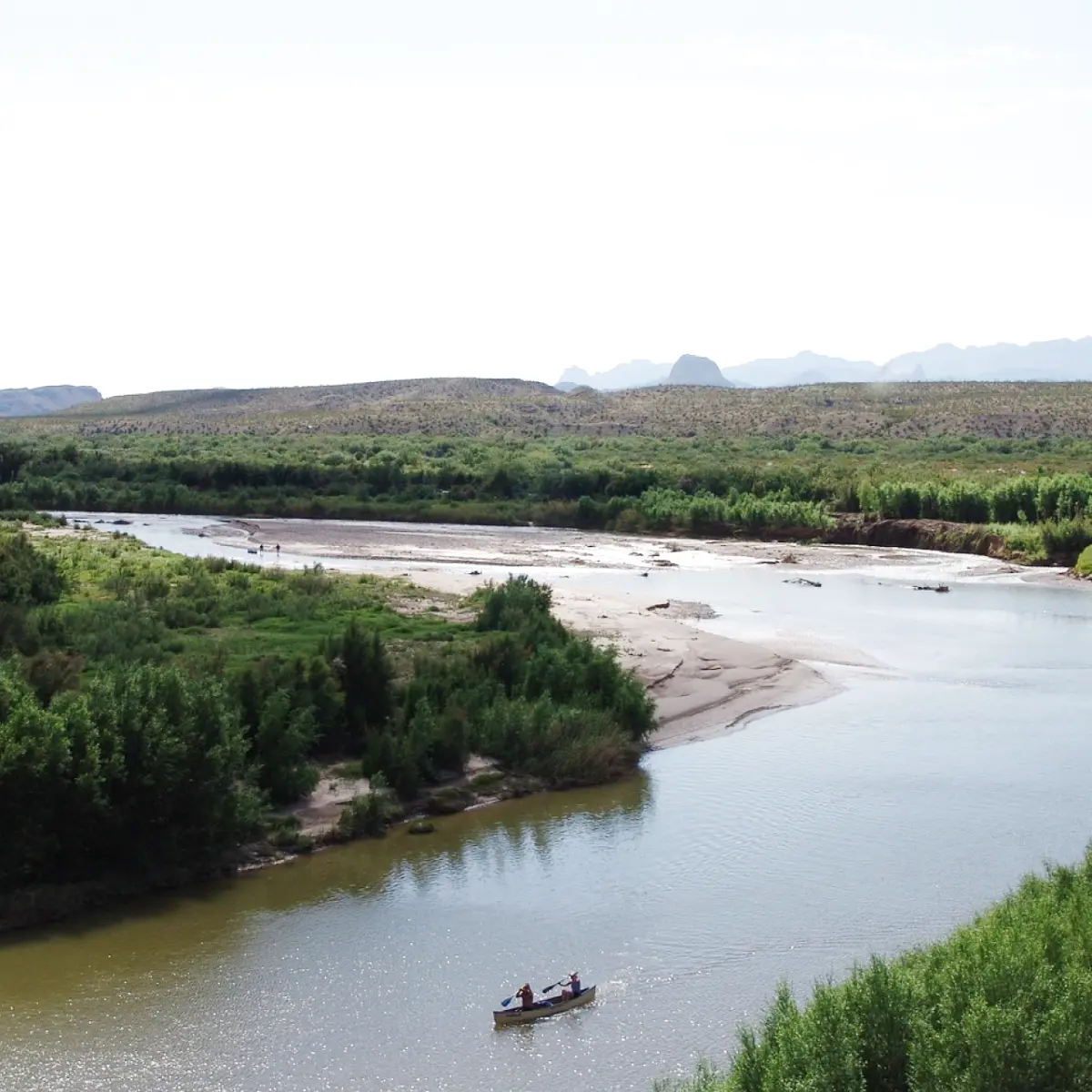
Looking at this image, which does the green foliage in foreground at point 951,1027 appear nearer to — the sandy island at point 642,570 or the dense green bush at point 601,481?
the sandy island at point 642,570

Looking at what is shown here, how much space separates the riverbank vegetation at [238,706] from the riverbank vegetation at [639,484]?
116ft

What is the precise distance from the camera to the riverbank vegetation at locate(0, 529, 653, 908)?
71.1ft

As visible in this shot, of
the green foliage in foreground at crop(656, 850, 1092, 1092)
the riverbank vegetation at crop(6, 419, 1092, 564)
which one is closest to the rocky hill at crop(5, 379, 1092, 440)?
the riverbank vegetation at crop(6, 419, 1092, 564)

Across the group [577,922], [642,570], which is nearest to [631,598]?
[642,570]

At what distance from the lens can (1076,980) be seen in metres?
13.2

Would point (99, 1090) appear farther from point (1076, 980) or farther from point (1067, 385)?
point (1067, 385)

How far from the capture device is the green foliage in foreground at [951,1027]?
1213 centimetres

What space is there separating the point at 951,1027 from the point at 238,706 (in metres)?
15.3

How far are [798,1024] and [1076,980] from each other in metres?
2.48

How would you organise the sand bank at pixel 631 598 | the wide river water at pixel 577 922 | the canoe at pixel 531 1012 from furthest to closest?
the sand bank at pixel 631 598 → the canoe at pixel 531 1012 → the wide river water at pixel 577 922

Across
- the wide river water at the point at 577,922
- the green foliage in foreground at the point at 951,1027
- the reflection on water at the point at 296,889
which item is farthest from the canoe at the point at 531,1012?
the reflection on water at the point at 296,889

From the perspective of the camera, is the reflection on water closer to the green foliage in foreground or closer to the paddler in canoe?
the paddler in canoe

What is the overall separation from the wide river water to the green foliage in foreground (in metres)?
3.88

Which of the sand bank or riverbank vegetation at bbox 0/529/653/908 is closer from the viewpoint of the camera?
riverbank vegetation at bbox 0/529/653/908
